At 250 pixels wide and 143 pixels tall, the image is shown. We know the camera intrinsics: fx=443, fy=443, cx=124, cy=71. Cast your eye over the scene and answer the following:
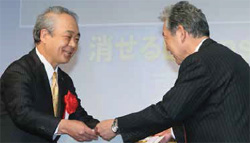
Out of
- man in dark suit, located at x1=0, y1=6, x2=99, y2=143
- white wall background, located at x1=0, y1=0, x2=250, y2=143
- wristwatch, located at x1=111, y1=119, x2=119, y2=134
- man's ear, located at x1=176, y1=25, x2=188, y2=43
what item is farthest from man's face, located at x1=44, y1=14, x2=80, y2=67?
white wall background, located at x1=0, y1=0, x2=250, y2=143

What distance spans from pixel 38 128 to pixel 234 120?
929 mm

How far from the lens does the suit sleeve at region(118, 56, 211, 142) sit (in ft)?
6.35

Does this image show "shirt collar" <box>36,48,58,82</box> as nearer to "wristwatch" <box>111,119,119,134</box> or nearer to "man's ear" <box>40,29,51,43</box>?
"man's ear" <box>40,29,51,43</box>

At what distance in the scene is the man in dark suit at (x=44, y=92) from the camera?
2.16 meters

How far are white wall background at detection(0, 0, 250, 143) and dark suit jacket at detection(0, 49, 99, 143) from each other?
1.12 m

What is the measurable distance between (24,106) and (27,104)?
0.02m

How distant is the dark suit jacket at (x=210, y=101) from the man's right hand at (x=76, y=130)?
1.43 ft

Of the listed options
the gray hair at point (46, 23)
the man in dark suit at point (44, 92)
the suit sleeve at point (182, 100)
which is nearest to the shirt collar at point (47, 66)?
the man in dark suit at point (44, 92)

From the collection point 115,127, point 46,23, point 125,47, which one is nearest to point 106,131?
point 115,127

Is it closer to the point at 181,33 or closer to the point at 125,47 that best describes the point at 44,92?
the point at 181,33

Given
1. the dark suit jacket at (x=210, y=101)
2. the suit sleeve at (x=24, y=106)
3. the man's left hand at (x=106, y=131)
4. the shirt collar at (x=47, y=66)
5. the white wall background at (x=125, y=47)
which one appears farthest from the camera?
the white wall background at (x=125, y=47)

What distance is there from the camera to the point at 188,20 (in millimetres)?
2164

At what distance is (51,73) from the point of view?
2400 mm

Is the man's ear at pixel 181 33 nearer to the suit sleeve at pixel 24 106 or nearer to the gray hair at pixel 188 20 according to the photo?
the gray hair at pixel 188 20
